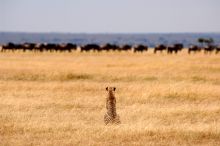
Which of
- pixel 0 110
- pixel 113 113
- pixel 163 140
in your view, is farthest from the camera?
pixel 0 110

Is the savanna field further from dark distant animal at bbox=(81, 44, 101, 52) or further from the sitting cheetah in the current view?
dark distant animal at bbox=(81, 44, 101, 52)

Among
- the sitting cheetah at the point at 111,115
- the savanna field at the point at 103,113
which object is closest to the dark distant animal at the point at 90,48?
the savanna field at the point at 103,113

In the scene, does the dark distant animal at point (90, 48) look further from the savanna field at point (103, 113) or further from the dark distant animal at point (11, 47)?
the savanna field at point (103, 113)

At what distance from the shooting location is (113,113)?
47.7 feet

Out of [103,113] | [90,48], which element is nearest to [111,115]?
[103,113]

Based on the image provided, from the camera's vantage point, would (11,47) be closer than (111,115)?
No

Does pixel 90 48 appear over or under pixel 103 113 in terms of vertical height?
under

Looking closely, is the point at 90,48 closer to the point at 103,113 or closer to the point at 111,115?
the point at 103,113

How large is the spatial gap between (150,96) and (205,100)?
186 cm

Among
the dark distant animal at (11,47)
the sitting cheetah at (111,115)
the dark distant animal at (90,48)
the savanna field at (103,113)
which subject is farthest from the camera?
the dark distant animal at (90,48)

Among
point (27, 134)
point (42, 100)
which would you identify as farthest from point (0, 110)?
point (27, 134)

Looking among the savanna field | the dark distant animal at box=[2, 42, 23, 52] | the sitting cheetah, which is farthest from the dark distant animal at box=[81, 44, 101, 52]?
the sitting cheetah

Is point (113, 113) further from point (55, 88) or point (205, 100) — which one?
point (55, 88)

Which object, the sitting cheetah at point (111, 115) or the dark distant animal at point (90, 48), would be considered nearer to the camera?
the sitting cheetah at point (111, 115)
